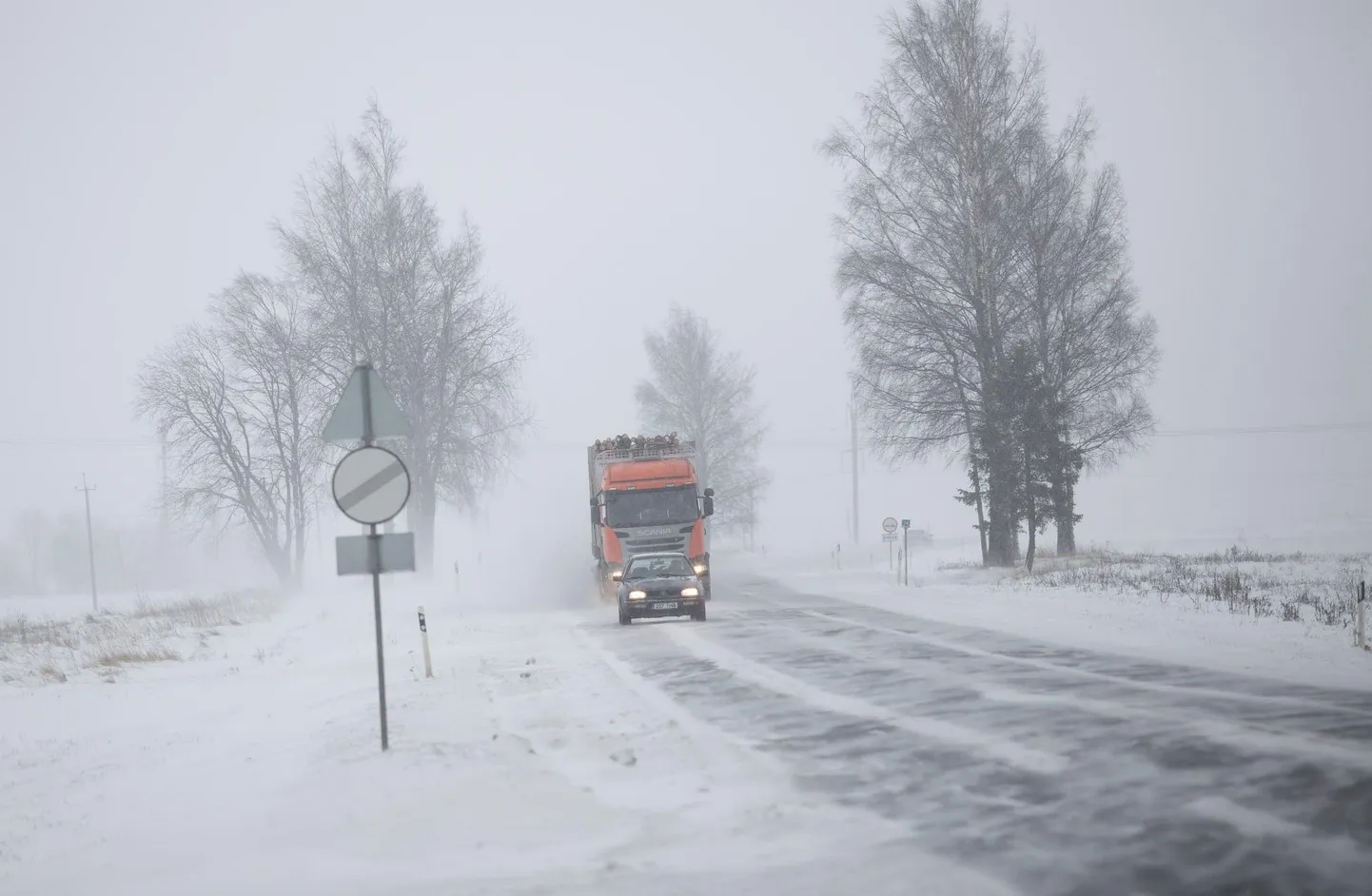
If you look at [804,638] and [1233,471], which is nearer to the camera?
[804,638]

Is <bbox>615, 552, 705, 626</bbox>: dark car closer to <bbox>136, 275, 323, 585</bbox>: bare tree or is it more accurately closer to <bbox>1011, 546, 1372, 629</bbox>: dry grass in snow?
<bbox>1011, 546, 1372, 629</bbox>: dry grass in snow

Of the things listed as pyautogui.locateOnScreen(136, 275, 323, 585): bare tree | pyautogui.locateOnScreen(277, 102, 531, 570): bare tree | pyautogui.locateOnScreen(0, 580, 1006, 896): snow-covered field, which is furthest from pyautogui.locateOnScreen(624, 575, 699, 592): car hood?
pyautogui.locateOnScreen(136, 275, 323, 585): bare tree

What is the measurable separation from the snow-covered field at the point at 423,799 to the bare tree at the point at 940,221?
1676cm

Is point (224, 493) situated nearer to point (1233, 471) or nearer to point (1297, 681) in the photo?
point (1297, 681)

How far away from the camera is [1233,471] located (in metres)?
100

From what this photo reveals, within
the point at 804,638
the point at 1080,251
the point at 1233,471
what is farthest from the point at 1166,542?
the point at 1233,471

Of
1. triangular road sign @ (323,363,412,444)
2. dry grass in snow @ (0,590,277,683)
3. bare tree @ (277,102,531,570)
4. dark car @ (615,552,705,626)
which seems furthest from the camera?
bare tree @ (277,102,531,570)

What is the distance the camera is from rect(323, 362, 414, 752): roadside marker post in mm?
9367

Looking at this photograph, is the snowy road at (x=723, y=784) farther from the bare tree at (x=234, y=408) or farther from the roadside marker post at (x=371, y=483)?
the bare tree at (x=234, y=408)

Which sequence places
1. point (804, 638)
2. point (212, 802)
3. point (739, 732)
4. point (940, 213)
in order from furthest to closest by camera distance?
1. point (940, 213)
2. point (804, 638)
3. point (739, 732)
4. point (212, 802)

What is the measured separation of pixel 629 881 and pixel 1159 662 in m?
9.17

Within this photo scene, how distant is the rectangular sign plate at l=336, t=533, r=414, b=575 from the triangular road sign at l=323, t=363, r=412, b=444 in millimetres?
841

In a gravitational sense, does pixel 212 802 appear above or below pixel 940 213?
below

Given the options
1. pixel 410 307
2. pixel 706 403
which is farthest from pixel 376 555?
pixel 706 403
